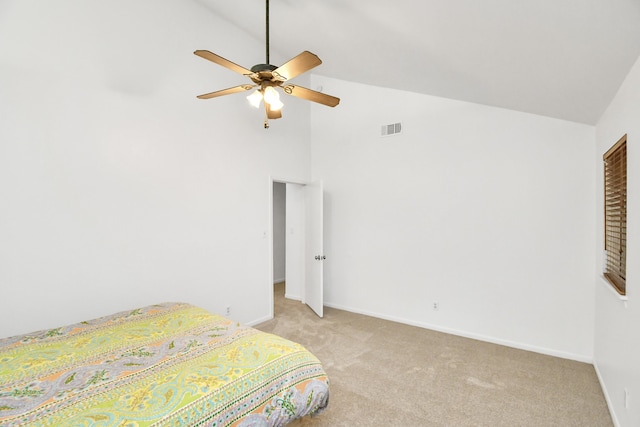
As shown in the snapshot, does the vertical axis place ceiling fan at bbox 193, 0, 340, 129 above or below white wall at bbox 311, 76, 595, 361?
above

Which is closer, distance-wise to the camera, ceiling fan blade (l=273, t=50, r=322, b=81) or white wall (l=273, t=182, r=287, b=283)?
ceiling fan blade (l=273, t=50, r=322, b=81)

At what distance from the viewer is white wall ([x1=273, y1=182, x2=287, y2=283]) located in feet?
22.3

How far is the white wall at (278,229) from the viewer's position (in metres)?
6.79

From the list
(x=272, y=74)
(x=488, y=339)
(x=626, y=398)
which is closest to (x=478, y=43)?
(x=272, y=74)

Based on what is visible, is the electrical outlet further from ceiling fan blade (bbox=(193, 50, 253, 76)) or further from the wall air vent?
the wall air vent

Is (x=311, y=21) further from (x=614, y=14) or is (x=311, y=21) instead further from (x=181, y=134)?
(x=614, y=14)

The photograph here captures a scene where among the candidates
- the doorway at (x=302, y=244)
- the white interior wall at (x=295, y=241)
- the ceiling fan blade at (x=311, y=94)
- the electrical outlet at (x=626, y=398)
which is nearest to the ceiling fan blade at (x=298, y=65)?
the ceiling fan blade at (x=311, y=94)

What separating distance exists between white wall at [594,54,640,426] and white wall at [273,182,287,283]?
5.32 metres

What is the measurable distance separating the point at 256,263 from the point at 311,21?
111 inches

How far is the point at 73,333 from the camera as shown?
2.03m

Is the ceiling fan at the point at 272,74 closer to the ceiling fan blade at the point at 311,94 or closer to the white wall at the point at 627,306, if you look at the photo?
the ceiling fan blade at the point at 311,94

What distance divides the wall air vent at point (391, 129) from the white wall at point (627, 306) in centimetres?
209

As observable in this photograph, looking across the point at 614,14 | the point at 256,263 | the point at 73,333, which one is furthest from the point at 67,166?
the point at 614,14

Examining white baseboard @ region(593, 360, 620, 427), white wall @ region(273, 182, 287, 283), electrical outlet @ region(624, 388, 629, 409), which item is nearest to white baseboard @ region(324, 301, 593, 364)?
white baseboard @ region(593, 360, 620, 427)
